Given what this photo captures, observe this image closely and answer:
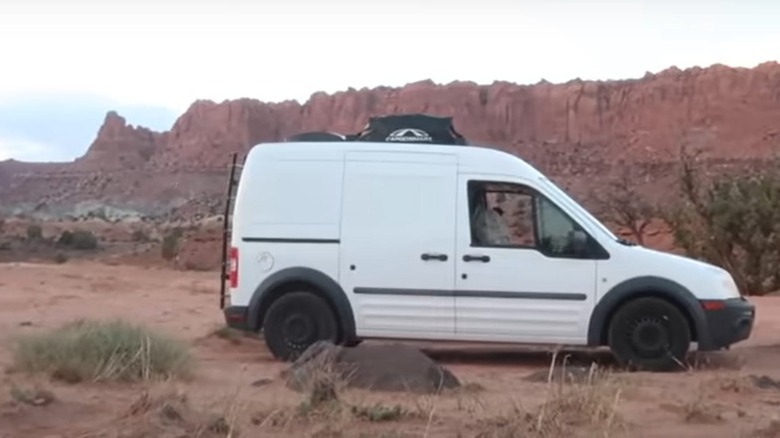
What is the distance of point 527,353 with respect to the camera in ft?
43.5

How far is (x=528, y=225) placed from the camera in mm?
12016

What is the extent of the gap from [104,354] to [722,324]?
5.38 meters

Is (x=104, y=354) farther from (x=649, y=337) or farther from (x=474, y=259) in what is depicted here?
(x=649, y=337)

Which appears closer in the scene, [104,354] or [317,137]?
[104,354]

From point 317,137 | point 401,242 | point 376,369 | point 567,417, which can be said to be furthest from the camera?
point 317,137

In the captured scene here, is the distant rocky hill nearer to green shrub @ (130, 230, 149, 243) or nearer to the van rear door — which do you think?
green shrub @ (130, 230, 149, 243)

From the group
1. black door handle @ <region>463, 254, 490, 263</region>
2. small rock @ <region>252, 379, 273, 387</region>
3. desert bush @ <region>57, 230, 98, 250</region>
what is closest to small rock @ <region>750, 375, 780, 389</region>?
black door handle @ <region>463, 254, 490, 263</region>

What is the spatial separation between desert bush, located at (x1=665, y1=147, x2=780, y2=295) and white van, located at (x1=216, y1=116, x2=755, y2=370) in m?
12.9

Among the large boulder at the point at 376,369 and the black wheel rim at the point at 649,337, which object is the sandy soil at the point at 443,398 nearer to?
the large boulder at the point at 376,369

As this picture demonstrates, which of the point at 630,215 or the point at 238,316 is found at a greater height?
the point at 630,215

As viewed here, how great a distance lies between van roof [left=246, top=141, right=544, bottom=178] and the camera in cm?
1186

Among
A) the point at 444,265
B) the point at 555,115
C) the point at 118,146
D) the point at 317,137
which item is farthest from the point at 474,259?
the point at 118,146

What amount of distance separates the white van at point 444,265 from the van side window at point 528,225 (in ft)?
0.04

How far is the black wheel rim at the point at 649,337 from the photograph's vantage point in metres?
11.6
